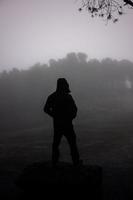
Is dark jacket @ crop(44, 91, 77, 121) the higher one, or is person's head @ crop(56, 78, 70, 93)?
person's head @ crop(56, 78, 70, 93)

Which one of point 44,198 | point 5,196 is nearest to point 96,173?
point 44,198

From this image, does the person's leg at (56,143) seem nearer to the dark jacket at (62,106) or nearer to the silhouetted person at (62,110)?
the silhouetted person at (62,110)

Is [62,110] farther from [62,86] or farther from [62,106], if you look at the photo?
[62,86]

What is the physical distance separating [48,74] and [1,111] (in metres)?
32.2

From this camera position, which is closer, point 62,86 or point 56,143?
point 62,86

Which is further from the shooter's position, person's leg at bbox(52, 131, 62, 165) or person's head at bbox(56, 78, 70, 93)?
person's leg at bbox(52, 131, 62, 165)

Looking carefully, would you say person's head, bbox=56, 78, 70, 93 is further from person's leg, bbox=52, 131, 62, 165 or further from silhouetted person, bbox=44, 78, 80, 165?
person's leg, bbox=52, 131, 62, 165

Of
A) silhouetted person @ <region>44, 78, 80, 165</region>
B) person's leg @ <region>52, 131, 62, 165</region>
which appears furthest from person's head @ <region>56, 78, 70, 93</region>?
person's leg @ <region>52, 131, 62, 165</region>

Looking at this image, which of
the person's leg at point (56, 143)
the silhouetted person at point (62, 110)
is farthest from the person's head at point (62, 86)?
the person's leg at point (56, 143)

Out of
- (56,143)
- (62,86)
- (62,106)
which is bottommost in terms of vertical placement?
(56,143)

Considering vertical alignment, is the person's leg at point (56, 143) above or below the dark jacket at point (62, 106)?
below

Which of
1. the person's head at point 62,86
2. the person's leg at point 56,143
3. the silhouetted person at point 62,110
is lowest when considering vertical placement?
the person's leg at point 56,143

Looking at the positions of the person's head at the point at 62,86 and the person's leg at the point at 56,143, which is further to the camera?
the person's leg at the point at 56,143

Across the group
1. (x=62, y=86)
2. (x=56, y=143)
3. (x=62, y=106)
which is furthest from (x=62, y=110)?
(x=56, y=143)
